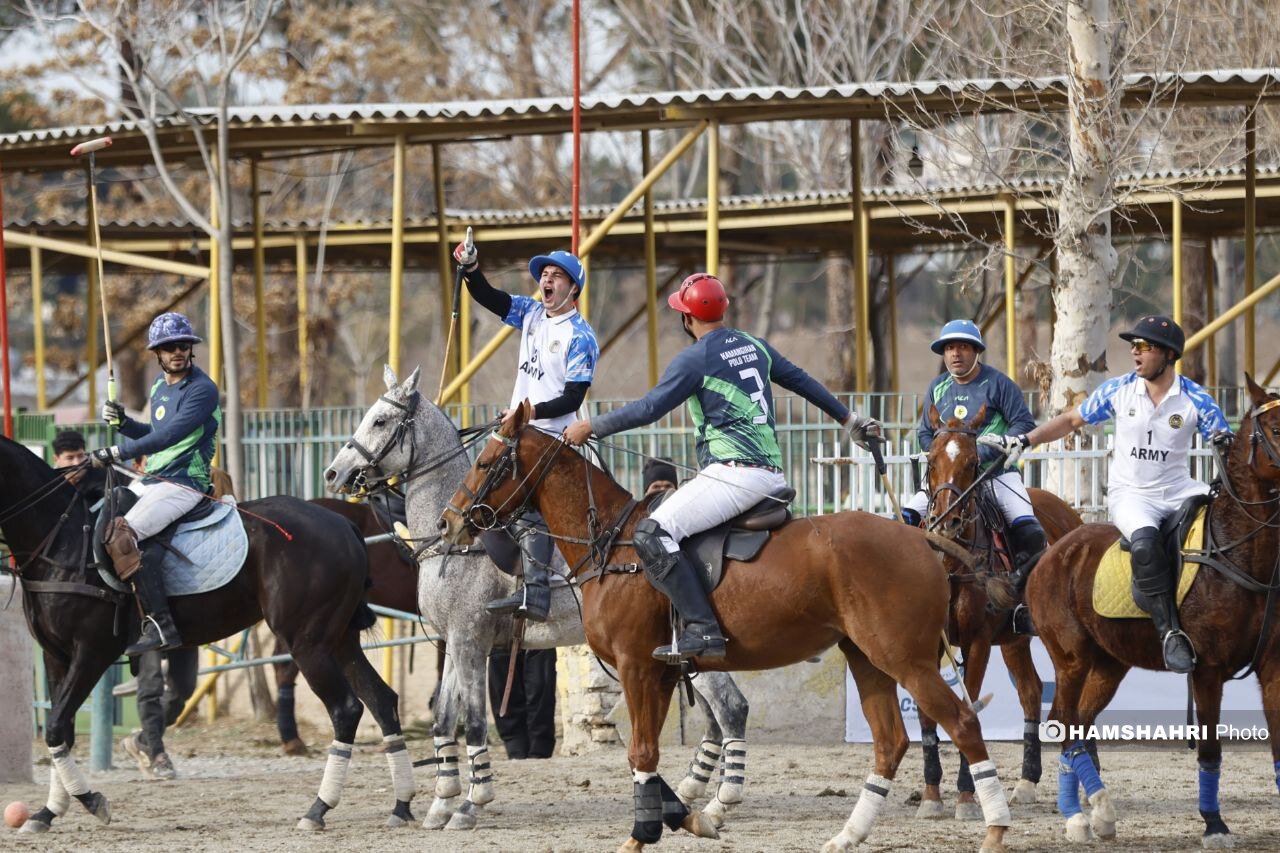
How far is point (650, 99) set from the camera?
48.7 ft

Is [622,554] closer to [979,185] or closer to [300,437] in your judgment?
[300,437]

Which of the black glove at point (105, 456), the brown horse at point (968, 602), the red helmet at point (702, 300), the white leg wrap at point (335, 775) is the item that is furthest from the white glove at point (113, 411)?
the brown horse at point (968, 602)

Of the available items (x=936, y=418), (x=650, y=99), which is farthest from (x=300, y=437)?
(x=936, y=418)

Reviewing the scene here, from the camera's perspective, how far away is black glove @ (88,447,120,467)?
10.1 metres

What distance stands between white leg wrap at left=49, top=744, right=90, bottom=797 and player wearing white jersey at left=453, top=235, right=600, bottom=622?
2526 mm

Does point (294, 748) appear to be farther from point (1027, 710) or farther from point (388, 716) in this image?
point (1027, 710)

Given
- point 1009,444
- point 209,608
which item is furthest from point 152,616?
point 1009,444

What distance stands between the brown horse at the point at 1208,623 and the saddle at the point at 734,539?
5.83ft

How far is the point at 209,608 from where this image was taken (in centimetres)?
1077

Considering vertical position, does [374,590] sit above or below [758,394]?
below

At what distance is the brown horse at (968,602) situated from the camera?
9.95m

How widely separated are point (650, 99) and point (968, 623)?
248 inches

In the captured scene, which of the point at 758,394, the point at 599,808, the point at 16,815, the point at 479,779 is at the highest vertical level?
the point at 758,394

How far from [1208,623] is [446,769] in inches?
167
